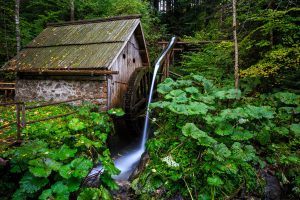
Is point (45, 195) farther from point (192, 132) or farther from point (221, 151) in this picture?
point (221, 151)

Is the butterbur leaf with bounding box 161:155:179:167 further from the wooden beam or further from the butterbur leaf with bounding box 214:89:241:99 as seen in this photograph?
the wooden beam

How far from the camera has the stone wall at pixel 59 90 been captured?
891 centimetres

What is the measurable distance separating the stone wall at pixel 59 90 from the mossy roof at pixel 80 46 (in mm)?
715

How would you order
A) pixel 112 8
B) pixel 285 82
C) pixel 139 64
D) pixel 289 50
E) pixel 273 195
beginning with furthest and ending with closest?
1. pixel 112 8
2. pixel 139 64
3. pixel 285 82
4. pixel 289 50
5. pixel 273 195

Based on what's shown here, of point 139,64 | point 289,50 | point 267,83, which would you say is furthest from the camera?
point 139,64

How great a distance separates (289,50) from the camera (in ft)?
19.4

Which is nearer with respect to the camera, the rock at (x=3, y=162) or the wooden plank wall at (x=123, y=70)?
the rock at (x=3, y=162)

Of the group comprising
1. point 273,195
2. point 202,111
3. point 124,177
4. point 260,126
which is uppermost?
point 202,111

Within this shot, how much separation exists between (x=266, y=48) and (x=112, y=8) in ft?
38.2

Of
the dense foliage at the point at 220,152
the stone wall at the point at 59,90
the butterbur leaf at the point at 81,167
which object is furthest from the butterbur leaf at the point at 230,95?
the stone wall at the point at 59,90

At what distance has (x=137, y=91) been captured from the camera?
427 inches

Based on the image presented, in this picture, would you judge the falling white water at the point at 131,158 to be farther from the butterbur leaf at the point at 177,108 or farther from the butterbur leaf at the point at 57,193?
the butterbur leaf at the point at 57,193

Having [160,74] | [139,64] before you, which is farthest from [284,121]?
[139,64]

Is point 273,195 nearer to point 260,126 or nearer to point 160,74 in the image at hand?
point 260,126
